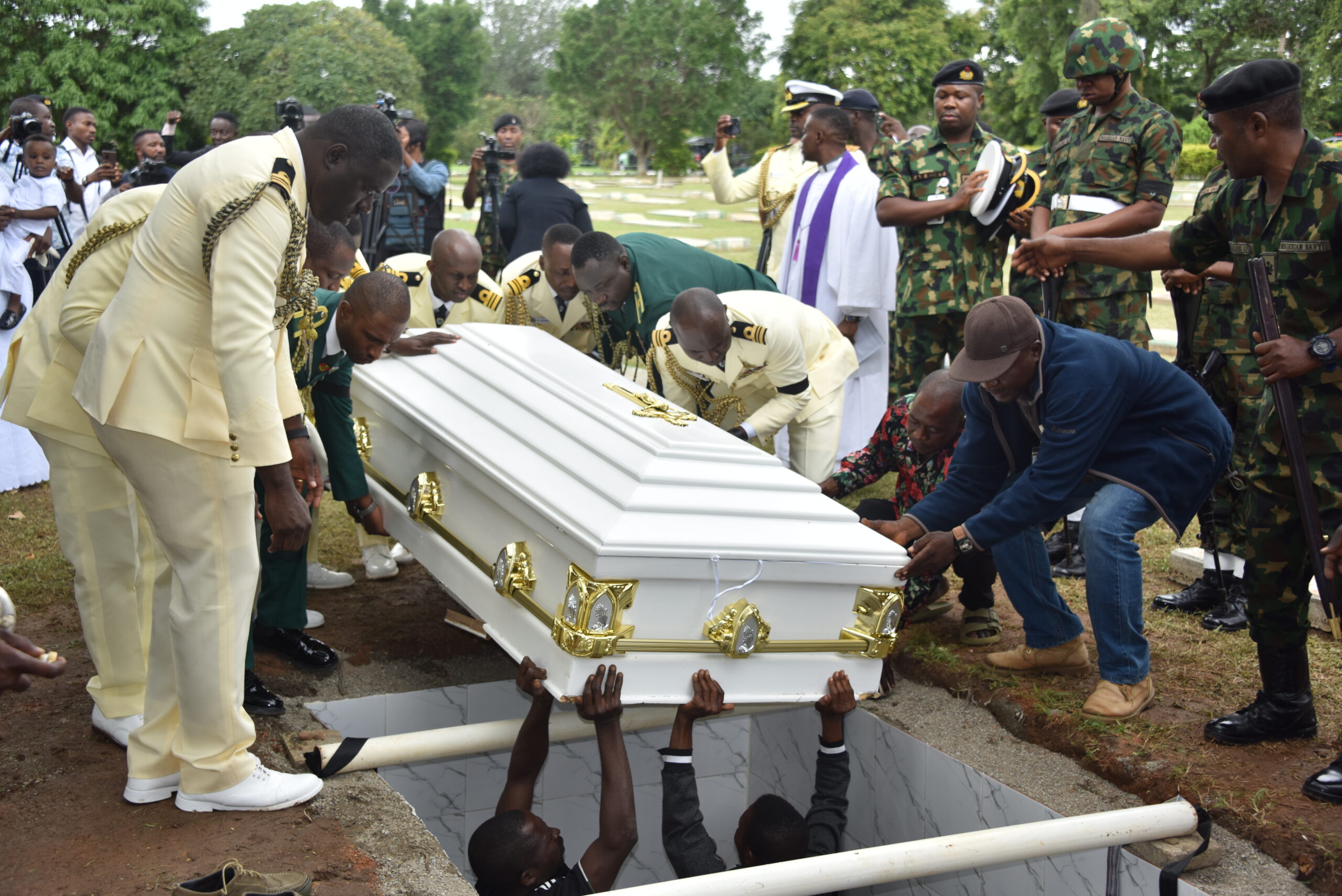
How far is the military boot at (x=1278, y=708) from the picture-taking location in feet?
10.6

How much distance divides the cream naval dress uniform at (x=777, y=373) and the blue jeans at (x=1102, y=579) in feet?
4.33

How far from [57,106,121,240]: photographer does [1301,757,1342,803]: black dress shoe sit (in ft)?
22.8

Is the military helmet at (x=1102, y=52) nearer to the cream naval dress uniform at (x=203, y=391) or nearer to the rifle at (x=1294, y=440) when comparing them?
the rifle at (x=1294, y=440)

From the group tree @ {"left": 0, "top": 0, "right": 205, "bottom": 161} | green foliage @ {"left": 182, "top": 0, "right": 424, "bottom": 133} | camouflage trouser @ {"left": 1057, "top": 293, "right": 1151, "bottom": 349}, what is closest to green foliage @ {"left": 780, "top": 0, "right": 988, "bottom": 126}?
green foliage @ {"left": 182, "top": 0, "right": 424, "bottom": 133}

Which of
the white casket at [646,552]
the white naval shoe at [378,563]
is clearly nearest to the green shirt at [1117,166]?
the white casket at [646,552]

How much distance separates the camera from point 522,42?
91062 millimetres

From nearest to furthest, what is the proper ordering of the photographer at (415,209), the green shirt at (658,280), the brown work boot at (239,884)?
the brown work boot at (239,884), the green shirt at (658,280), the photographer at (415,209)

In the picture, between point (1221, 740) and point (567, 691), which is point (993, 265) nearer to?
point (1221, 740)

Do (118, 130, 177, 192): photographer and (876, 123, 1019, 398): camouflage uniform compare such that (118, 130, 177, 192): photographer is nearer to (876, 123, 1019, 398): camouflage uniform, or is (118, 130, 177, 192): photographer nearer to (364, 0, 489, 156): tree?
(876, 123, 1019, 398): camouflage uniform

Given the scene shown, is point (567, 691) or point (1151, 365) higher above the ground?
point (1151, 365)

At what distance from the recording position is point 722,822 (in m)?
4.87

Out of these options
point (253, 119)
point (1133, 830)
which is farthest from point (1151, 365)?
point (253, 119)

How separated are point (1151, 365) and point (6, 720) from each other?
3601mm

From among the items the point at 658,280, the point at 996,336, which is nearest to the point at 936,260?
the point at 658,280
